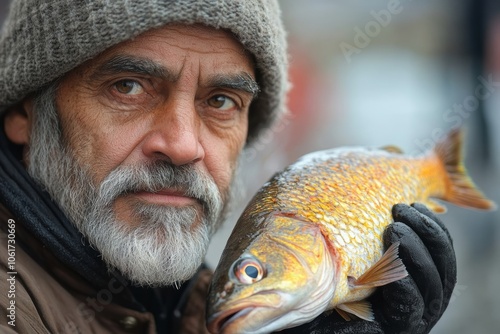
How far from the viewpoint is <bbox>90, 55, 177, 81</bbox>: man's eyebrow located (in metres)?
2.36

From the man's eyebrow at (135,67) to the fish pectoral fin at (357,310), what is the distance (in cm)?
100

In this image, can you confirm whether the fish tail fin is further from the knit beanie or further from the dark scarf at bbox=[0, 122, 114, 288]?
the dark scarf at bbox=[0, 122, 114, 288]

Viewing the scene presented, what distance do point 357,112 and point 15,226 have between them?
10733 millimetres

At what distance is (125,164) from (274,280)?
74 cm

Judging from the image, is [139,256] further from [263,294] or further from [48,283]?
[263,294]

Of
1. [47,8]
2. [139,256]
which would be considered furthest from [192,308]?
[47,8]

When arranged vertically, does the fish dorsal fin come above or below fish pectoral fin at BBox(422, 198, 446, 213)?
above

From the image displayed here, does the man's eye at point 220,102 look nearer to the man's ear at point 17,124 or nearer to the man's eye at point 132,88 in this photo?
the man's eye at point 132,88

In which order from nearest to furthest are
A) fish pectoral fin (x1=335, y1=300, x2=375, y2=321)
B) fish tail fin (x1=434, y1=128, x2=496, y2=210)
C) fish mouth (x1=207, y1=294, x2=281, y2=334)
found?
fish mouth (x1=207, y1=294, x2=281, y2=334), fish pectoral fin (x1=335, y1=300, x2=375, y2=321), fish tail fin (x1=434, y1=128, x2=496, y2=210)

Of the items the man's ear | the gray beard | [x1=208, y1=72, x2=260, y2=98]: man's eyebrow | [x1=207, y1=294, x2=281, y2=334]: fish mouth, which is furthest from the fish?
the man's ear

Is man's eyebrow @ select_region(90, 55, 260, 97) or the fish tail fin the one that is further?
the fish tail fin

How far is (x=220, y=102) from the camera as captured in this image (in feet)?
8.61

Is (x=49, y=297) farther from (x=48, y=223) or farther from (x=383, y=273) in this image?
(x=383, y=273)

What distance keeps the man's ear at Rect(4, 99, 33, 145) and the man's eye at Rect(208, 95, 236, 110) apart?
2.42ft
